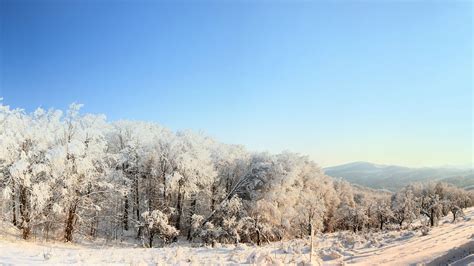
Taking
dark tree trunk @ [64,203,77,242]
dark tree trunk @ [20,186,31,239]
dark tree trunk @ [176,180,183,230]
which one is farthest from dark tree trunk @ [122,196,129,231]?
dark tree trunk @ [20,186,31,239]

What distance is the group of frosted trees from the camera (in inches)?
999

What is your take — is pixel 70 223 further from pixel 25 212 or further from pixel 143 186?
pixel 143 186

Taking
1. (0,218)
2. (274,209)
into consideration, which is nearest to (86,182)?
(0,218)

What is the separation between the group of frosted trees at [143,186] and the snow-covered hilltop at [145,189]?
103 millimetres

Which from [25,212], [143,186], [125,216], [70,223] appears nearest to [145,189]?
[143,186]

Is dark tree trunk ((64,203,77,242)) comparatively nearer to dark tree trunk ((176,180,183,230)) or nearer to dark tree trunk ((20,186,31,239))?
dark tree trunk ((20,186,31,239))

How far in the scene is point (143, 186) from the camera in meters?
38.3

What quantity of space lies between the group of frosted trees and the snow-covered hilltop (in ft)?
0.34

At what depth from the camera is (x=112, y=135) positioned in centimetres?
4056

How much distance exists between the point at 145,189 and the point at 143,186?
0.41 meters

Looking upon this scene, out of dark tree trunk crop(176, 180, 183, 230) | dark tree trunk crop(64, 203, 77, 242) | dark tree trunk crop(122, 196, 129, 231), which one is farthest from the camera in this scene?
dark tree trunk crop(122, 196, 129, 231)

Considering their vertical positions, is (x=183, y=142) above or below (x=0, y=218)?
above

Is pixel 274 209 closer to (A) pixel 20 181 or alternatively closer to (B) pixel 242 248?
(B) pixel 242 248

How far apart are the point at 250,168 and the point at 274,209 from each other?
6.39m
